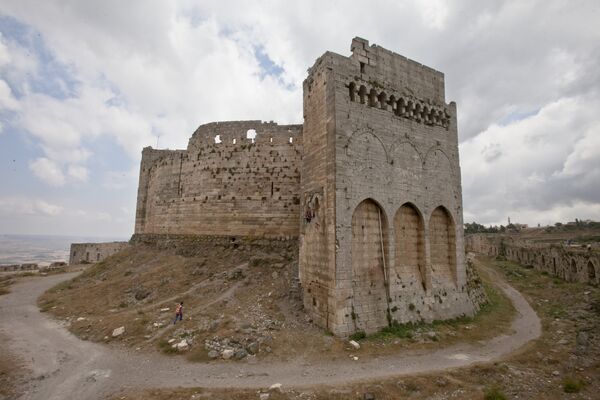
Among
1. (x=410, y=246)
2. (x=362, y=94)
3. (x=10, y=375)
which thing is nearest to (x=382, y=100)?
(x=362, y=94)

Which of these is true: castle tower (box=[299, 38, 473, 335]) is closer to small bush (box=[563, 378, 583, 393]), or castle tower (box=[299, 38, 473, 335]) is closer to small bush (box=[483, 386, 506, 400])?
small bush (box=[483, 386, 506, 400])

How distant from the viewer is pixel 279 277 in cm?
1697

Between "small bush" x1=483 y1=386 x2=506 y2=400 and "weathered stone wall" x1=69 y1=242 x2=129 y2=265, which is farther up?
"weathered stone wall" x1=69 y1=242 x2=129 y2=265

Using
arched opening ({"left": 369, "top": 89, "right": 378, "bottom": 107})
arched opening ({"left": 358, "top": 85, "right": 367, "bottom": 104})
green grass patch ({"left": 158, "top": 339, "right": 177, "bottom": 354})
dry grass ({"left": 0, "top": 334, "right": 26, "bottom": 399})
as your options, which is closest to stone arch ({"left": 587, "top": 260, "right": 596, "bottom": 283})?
arched opening ({"left": 369, "top": 89, "right": 378, "bottom": 107})

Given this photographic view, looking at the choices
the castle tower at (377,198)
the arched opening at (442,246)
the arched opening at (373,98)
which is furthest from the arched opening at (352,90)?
the arched opening at (442,246)

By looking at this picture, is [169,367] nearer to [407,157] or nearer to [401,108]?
[407,157]

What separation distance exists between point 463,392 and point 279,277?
32.7ft

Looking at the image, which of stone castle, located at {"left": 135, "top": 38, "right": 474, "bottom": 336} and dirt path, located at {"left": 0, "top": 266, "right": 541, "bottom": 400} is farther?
stone castle, located at {"left": 135, "top": 38, "right": 474, "bottom": 336}

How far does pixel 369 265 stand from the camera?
44.5 feet

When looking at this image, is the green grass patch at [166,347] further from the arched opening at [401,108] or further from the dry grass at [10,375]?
the arched opening at [401,108]

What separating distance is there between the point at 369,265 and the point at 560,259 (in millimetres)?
23808

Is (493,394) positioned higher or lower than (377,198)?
lower

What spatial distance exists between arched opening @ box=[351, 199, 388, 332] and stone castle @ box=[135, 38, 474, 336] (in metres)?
0.04

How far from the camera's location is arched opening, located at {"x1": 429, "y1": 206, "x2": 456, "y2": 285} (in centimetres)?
1630
